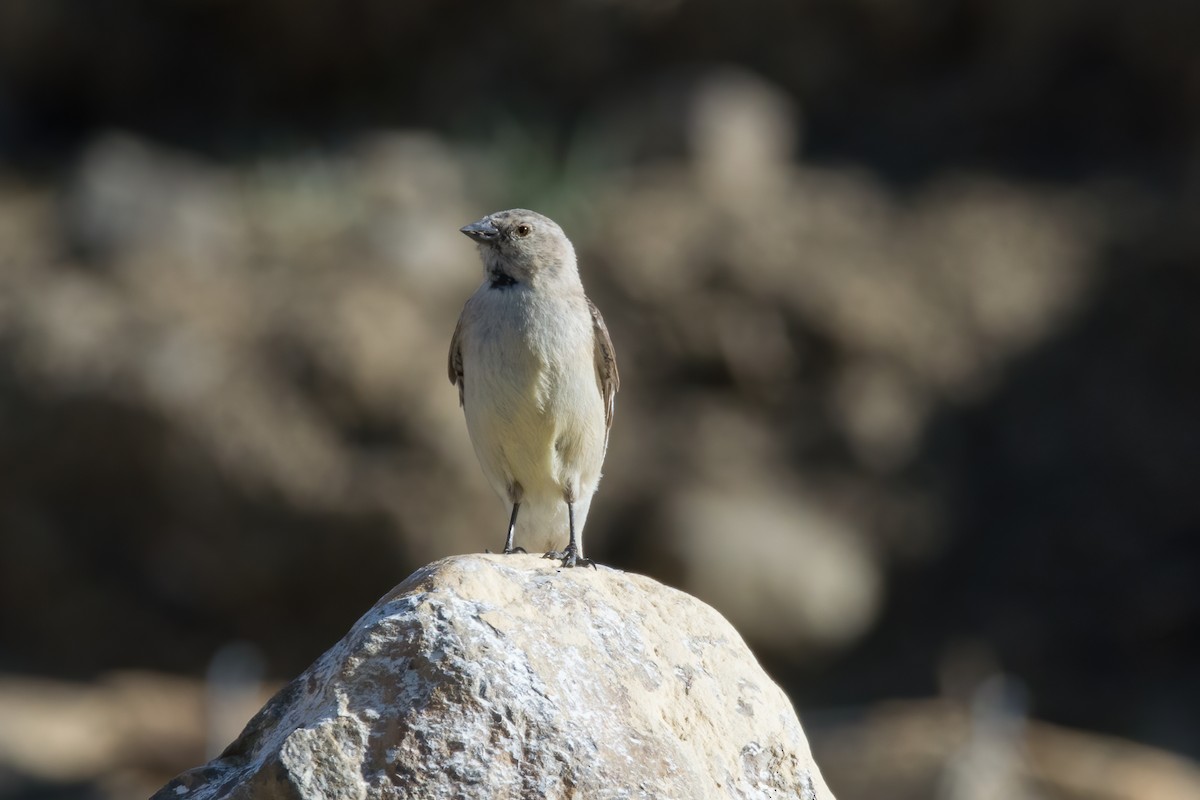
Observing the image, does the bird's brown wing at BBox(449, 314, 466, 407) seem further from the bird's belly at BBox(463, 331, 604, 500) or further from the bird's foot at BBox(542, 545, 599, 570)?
the bird's foot at BBox(542, 545, 599, 570)

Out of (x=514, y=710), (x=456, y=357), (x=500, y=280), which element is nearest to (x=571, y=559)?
(x=514, y=710)

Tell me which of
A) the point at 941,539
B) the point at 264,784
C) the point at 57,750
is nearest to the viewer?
the point at 264,784

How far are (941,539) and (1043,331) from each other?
266 cm

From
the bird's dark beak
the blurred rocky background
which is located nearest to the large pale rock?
the bird's dark beak

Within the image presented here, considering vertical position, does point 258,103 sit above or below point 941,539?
above

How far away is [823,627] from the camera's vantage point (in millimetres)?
15109

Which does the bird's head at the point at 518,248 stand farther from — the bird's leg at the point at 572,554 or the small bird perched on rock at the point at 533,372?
the bird's leg at the point at 572,554

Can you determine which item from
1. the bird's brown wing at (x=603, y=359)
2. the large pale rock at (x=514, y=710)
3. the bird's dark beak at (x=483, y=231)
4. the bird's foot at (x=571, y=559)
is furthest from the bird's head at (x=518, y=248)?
the large pale rock at (x=514, y=710)

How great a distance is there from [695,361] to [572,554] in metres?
10.4

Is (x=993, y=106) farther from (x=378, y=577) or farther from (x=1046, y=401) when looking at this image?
(x=378, y=577)

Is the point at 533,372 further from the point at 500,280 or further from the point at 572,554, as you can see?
the point at 572,554

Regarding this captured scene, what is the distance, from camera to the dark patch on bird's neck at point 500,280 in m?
7.32

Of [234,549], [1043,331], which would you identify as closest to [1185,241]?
[1043,331]

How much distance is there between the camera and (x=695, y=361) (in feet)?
54.6
